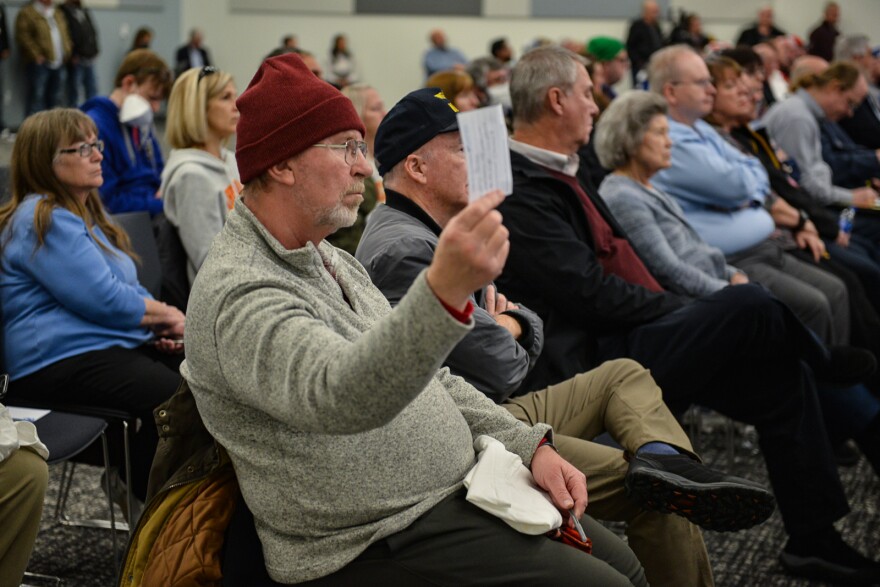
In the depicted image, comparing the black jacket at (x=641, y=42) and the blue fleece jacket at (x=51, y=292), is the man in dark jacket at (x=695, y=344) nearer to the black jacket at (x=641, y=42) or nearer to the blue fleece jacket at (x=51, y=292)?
the blue fleece jacket at (x=51, y=292)

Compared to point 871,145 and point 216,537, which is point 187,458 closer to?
point 216,537

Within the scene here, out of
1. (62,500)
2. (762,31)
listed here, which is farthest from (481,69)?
(762,31)

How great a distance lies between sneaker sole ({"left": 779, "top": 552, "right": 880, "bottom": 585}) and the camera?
Answer: 299 cm

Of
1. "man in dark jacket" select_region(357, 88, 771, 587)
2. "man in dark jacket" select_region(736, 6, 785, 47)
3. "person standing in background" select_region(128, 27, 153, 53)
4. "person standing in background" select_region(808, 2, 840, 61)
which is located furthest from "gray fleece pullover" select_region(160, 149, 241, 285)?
"person standing in background" select_region(808, 2, 840, 61)

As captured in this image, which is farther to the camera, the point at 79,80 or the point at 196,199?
the point at 79,80

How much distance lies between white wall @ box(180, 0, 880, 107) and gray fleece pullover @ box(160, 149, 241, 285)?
13092 mm

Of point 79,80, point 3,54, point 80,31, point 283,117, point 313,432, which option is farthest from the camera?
point 79,80

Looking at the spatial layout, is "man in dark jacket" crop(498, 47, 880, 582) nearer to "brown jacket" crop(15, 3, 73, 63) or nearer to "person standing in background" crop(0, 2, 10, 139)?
"person standing in background" crop(0, 2, 10, 139)

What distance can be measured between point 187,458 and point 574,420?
98 centimetres

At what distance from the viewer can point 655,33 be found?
1454 cm

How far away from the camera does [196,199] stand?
360 centimetres

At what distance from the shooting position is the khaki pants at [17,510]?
6.95 ft

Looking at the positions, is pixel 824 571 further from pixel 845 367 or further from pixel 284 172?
pixel 284 172

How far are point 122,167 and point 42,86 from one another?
8634 mm
